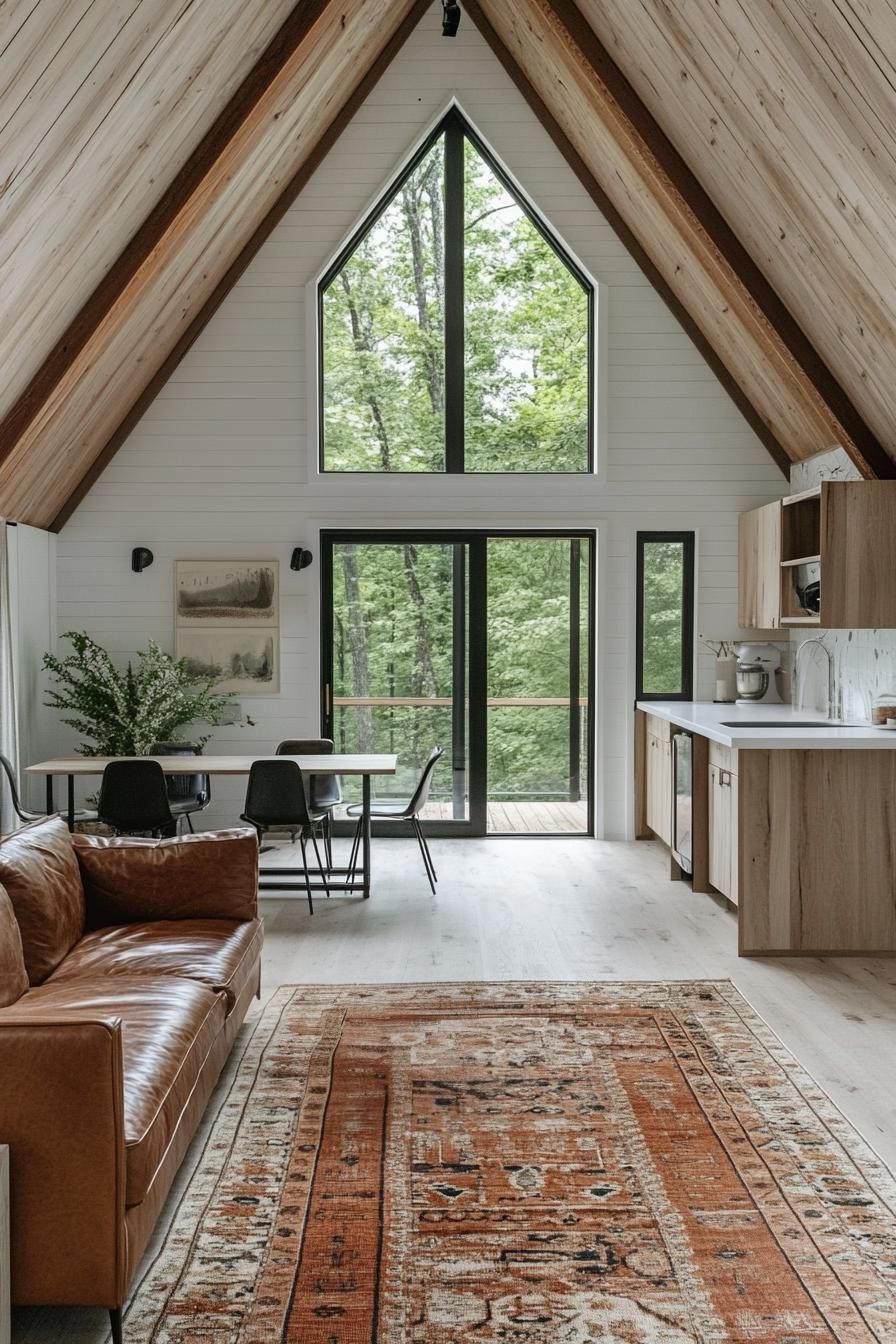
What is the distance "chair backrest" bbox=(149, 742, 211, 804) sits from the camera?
6.38 metres

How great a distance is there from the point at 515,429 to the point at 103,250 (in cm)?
313

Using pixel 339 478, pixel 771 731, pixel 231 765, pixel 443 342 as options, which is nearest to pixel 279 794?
pixel 231 765

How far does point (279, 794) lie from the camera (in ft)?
18.5

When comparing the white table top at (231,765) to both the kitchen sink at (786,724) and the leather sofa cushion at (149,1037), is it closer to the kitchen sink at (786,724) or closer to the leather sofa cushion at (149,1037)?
the kitchen sink at (786,724)

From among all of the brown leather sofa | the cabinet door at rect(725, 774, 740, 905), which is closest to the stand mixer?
the cabinet door at rect(725, 774, 740, 905)

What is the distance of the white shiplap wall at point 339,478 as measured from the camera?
24.6ft

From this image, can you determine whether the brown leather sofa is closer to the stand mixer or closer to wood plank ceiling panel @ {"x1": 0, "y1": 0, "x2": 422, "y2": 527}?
wood plank ceiling panel @ {"x1": 0, "y1": 0, "x2": 422, "y2": 527}

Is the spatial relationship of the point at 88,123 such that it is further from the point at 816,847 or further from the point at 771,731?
the point at 816,847

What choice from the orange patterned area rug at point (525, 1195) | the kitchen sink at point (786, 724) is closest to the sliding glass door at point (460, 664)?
the kitchen sink at point (786, 724)

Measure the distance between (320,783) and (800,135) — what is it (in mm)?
4053

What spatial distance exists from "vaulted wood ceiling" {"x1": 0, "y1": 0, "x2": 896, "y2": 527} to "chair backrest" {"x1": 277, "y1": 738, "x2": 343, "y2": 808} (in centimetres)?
219

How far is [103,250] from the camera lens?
5.44 metres

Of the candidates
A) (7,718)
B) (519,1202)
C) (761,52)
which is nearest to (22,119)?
(761,52)

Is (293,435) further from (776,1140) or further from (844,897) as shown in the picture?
(776,1140)
